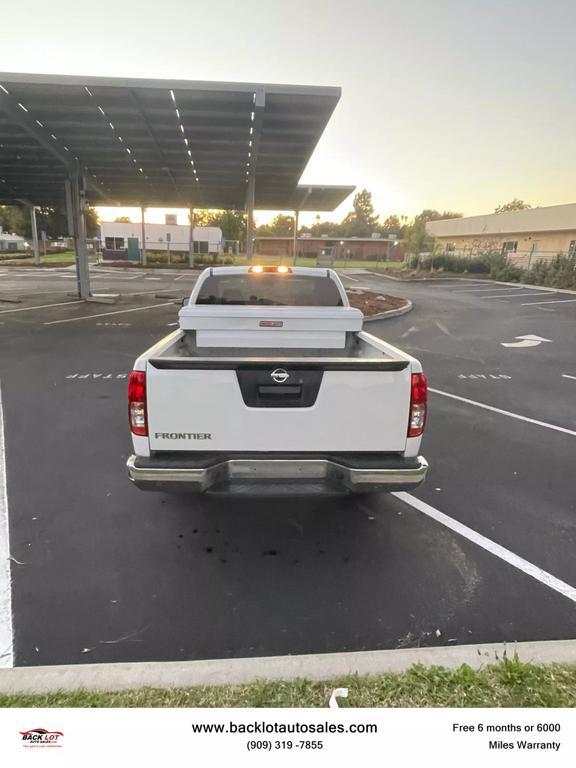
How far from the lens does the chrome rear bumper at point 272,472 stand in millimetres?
2949

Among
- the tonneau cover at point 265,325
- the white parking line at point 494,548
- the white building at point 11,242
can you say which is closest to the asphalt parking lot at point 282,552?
the white parking line at point 494,548

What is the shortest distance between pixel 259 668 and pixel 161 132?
50.6 ft

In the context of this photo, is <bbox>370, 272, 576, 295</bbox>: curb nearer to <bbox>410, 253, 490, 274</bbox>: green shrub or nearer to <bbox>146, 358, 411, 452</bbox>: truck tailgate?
<bbox>410, 253, 490, 274</bbox>: green shrub

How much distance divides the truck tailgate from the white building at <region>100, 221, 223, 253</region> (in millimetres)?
48954

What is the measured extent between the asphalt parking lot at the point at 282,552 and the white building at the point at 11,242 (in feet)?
311

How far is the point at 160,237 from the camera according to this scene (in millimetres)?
52406

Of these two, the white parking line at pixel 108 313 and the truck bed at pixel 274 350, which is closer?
the truck bed at pixel 274 350

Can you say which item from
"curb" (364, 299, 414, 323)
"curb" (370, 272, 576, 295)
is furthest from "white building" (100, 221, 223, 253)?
"curb" (364, 299, 414, 323)

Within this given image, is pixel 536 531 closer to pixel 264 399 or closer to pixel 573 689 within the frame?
pixel 573 689

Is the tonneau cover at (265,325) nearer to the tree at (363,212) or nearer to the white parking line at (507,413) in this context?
the white parking line at (507,413)

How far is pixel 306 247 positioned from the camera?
78.9 m

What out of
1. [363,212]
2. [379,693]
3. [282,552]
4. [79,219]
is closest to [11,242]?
[79,219]

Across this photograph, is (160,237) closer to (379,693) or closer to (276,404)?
(276,404)
